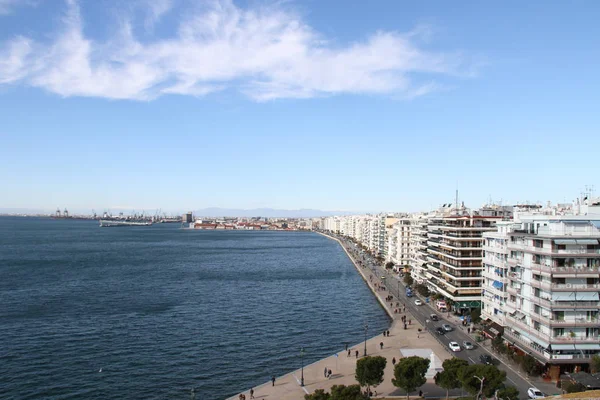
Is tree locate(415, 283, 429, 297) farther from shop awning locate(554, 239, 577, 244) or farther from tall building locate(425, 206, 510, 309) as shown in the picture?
shop awning locate(554, 239, 577, 244)

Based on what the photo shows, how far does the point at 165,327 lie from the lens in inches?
1847

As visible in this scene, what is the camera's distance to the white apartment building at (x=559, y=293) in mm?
29781

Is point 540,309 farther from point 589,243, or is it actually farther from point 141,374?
point 141,374

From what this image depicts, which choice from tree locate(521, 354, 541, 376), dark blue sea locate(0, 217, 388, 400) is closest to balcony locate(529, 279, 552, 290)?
tree locate(521, 354, 541, 376)

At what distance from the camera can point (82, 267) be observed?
298 feet

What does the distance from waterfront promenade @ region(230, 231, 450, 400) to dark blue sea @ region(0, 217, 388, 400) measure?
2177 millimetres

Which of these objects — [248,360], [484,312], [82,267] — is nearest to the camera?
[248,360]

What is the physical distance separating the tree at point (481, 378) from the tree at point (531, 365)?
244 inches

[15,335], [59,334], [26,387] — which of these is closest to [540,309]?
[26,387]

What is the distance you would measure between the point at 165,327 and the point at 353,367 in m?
21.2

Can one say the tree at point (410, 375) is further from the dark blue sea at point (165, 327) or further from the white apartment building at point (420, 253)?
the white apartment building at point (420, 253)

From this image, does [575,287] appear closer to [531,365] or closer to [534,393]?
[531,365]

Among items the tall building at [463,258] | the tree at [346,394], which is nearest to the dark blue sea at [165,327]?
the tall building at [463,258]

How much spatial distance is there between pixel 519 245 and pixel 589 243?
4750 millimetres
